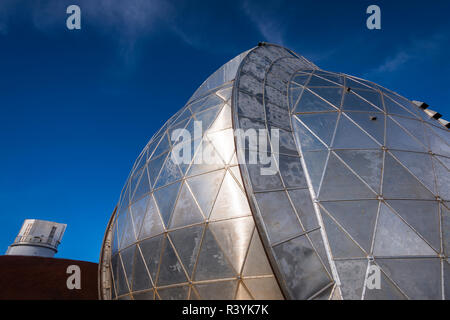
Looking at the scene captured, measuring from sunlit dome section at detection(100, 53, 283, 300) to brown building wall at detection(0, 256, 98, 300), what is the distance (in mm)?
11182

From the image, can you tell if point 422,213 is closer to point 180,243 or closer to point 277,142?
point 277,142

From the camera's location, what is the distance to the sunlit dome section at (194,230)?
24.0ft

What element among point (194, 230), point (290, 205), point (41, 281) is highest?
point (290, 205)

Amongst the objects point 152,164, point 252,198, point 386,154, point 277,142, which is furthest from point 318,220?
point 152,164

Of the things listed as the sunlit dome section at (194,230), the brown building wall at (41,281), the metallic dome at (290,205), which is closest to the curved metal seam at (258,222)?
the metallic dome at (290,205)

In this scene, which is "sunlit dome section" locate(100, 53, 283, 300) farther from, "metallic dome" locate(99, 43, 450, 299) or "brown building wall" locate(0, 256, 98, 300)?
"brown building wall" locate(0, 256, 98, 300)

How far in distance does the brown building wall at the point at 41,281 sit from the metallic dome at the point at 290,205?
11423mm

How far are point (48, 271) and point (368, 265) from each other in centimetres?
2706

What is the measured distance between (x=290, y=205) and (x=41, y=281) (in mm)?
24060

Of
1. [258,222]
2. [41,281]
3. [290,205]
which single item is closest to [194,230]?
[258,222]

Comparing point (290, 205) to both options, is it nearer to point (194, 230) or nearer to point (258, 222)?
point (258, 222)

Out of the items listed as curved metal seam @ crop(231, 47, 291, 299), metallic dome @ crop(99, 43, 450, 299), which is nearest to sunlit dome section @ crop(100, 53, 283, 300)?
metallic dome @ crop(99, 43, 450, 299)

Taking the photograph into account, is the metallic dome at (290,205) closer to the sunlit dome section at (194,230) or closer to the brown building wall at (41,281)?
the sunlit dome section at (194,230)

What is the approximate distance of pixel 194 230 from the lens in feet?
26.4
